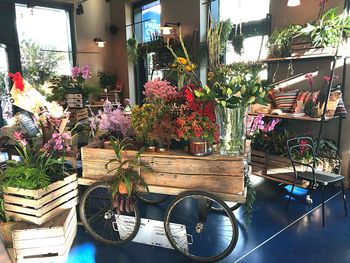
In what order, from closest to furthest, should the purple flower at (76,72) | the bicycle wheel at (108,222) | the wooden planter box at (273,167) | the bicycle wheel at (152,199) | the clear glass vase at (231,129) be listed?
1. the clear glass vase at (231,129)
2. the bicycle wheel at (108,222)
3. the bicycle wheel at (152,199)
4. the wooden planter box at (273,167)
5. the purple flower at (76,72)

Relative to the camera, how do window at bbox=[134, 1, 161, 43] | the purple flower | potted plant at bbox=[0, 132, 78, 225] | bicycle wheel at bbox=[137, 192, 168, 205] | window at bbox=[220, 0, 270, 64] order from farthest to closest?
window at bbox=[134, 1, 161, 43], the purple flower, window at bbox=[220, 0, 270, 64], bicycle wheel at bbox=[137, 192, 168, 205], potted plant at bbox=[0, 132, 78, 225]

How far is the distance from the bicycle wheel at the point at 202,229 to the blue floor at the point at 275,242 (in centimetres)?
12

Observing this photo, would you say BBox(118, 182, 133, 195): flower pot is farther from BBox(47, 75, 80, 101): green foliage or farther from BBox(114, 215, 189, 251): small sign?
BBox(47, 75, 80, 101): green foliage

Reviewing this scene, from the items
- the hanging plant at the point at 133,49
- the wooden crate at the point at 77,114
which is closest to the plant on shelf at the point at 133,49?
the hanging plant at the point at 133,49

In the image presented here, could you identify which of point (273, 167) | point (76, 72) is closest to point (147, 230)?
point (273, 167)

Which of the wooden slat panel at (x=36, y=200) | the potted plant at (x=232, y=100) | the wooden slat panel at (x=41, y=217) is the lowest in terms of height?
the wooden slat panel at (x=41, y=217)

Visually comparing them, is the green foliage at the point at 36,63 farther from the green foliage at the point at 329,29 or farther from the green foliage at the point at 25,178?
the green foliage at the point at 329,29

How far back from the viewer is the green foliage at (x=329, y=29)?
9.80 feet

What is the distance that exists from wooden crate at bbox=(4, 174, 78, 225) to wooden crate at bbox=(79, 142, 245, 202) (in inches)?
16.7

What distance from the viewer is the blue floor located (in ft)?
7.05

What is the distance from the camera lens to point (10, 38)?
5633 mm

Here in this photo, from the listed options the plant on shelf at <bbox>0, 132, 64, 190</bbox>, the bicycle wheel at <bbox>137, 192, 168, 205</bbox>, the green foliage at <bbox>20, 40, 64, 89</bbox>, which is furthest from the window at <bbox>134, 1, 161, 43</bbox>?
the plant on shelf at <bbox>0, 132, 64, 190</bbox>

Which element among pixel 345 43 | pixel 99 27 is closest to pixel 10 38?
pixel 99 27

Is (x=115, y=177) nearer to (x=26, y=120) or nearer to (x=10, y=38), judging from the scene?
(x=26, y=120)
